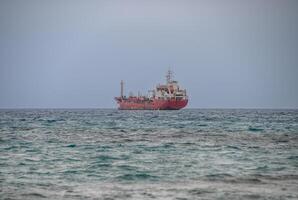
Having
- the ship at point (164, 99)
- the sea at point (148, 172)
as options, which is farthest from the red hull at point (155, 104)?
the sea at point (148, 172)

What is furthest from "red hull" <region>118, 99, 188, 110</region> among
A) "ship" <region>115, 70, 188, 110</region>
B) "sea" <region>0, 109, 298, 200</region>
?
"sea" <region>0, 109, 298, 200</region>

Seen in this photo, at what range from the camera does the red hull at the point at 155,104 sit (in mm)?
141600

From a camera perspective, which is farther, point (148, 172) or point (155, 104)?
point (155, 104)

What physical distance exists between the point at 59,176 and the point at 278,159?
11394mm

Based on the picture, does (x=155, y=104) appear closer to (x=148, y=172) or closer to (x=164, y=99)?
(x=164, y=99)

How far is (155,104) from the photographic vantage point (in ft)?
477

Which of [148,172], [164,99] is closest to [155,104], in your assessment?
[164,99]

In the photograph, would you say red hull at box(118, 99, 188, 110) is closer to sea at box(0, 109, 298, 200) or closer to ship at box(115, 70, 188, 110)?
ship at box(115, 70, 188, 110)

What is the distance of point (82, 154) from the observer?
27719 millimetres

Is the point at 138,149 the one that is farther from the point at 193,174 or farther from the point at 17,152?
the point at 193,174

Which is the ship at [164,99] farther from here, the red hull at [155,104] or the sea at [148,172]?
the sea at [148,172]

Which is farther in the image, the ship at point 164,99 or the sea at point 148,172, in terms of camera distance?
the ship at point 164,99

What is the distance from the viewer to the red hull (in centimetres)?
14160

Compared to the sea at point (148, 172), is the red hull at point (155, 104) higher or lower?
higher
